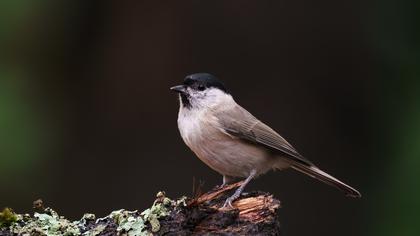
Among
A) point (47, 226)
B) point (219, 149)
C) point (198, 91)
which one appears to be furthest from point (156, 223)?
point (198, 91)

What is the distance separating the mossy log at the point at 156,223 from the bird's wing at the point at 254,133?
125cm

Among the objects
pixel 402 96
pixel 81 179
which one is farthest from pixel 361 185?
pixel 81 179

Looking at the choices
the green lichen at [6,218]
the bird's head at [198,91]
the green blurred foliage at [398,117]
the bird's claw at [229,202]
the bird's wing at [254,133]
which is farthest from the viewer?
the green blurred foliage at [398,117]

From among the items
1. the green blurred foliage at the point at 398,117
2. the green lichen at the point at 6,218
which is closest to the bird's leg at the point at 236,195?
the green lichen at the point at 6,218

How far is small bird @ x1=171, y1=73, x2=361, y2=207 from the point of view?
4.90 m

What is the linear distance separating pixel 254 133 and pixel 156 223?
1.65 meters

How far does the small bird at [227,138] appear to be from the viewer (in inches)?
193

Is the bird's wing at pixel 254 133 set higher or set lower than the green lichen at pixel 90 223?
higher

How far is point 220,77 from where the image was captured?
6.89 meters

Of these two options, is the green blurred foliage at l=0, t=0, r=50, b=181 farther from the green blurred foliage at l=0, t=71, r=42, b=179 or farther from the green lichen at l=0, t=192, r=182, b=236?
the green lichen at l=0, t=192, r=182, b=236

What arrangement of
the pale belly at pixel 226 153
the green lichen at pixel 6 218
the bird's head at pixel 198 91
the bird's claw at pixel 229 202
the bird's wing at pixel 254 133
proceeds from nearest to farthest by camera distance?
the green lichen at pixel 6 218, the bird's claw at pixel 229 202, the pale belly at pixel 226 153, the bird's wing at pixel 254 133, the bird's head at pixel 198 91

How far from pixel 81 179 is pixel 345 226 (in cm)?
275

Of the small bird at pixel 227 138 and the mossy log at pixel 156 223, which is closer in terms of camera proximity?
the mossy log at pixel 156 223

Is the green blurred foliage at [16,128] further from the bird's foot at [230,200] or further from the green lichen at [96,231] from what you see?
the green lichen at [96,231]
